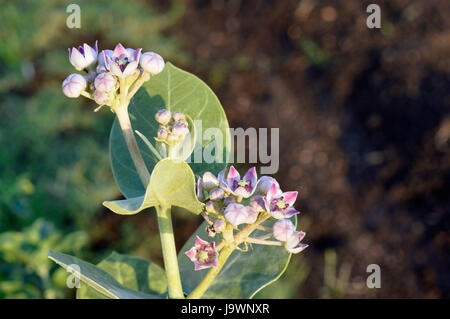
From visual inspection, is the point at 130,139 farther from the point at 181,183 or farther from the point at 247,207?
the point at 247,207

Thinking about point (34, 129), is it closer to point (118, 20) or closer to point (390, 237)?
point (118, 20)

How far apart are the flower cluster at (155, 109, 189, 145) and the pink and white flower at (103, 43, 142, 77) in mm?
109

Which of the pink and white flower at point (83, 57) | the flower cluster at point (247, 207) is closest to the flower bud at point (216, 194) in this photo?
the flower cluster at point (247, 207)

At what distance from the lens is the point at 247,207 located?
914mm

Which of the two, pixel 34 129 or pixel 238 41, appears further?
pixel 238 41

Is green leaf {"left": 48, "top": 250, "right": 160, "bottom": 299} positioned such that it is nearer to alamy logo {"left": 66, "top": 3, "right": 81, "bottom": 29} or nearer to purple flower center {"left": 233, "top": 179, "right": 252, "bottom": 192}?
purple flower center {"left": 233, "top": 179, "right": 252, "bottom": 192}

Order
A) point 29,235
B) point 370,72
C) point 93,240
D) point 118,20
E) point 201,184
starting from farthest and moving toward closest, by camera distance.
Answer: point 118,20 < point 370,72 < point 93,240 < point 29,235 < point 201,184

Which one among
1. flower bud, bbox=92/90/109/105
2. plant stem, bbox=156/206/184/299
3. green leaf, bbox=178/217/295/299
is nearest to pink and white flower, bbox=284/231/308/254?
green leaf, bbox=178/217/295/299

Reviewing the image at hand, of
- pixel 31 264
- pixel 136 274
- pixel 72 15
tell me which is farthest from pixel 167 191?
pixel 72 15

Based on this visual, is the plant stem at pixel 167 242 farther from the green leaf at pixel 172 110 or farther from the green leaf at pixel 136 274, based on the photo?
the green leaf at pixel 136 274

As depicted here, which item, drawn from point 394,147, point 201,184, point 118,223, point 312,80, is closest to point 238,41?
point 312,80

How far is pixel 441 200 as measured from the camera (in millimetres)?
2805

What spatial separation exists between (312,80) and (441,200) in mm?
1204

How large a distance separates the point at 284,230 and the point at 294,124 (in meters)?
2.38
